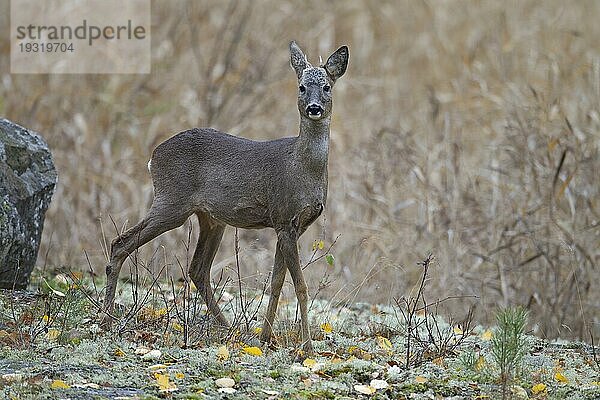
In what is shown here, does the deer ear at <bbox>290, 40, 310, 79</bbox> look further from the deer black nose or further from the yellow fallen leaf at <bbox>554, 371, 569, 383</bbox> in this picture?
the yellow fallen leaf at <bbox>554, 371, 569, 383</bbox>

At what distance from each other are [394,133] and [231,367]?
15.8ft

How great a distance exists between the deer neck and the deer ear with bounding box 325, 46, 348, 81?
0.89 ft

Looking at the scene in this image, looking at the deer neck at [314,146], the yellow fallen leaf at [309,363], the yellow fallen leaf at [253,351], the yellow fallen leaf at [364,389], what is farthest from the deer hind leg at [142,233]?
the yellow fallen leaf at [364,389]

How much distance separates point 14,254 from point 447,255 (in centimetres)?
404

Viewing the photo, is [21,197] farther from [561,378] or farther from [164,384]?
[561,378]

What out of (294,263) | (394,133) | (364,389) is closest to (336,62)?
(294,263)

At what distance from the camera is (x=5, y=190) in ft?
19.8

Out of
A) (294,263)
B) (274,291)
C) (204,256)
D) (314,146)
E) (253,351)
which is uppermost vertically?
(314,146)

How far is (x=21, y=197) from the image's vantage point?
6098 mm

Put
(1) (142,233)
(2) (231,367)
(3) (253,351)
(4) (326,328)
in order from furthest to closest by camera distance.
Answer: (4) (326,328), (1) (142,233), (3) (253,351), (2) (231,367)

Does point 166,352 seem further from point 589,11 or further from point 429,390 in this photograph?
point 589,11

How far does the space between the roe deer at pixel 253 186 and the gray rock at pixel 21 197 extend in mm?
578

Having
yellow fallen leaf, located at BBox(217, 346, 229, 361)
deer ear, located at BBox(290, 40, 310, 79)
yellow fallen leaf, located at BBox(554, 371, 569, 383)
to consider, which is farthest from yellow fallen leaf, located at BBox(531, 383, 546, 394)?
deer ear, located at BBox(290, 40, 310, 79)

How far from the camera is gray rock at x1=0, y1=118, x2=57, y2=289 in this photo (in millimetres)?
6023
